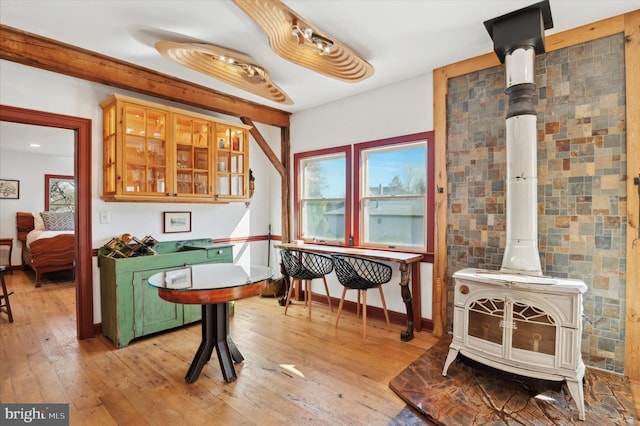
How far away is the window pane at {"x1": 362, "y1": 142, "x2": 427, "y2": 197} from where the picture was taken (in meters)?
3.56

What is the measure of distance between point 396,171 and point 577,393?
8.01 feet

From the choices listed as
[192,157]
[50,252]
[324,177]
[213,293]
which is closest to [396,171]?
[324,177]

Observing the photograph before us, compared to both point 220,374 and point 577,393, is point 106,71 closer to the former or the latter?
point 220,374

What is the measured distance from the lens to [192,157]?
145 inches

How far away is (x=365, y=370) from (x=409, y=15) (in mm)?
2686

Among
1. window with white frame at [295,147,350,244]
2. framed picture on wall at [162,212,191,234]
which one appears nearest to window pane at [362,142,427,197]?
window with white frame at [295,147,350,244]

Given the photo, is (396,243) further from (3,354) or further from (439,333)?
(3,354)

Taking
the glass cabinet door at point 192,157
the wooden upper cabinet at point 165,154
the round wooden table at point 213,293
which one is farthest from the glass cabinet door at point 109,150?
the round wooden table at point 213,293

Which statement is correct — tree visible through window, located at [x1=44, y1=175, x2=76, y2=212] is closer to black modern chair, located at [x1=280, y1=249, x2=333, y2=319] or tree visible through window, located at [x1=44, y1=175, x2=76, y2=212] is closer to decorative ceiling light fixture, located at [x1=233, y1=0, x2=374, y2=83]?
black modern chair, located at [x1=280, y1=249, x2=333, y2=319]

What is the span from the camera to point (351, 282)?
338 centimetres

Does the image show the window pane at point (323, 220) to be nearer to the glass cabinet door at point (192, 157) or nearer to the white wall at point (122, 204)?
the white wall at point (122, 204)

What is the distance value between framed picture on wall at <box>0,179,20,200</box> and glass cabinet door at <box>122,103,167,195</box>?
539 centimetres

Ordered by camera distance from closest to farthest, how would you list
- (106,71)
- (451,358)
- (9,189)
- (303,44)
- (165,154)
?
(451,358) < (303,44) < (106,71) < (165,154) < (9,189)

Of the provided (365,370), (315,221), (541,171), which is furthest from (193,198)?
(541,171)
